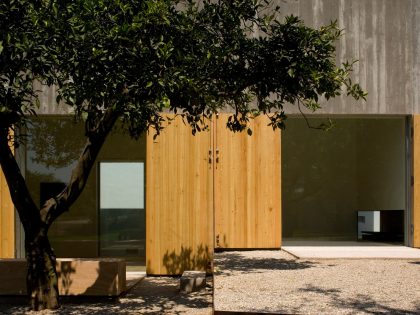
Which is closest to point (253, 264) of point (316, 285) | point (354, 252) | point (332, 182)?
point (316, 285)

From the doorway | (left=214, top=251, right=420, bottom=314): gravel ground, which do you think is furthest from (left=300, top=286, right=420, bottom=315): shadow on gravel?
the doorway

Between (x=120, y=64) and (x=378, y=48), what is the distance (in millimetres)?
7438

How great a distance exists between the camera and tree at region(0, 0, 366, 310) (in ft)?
19.8

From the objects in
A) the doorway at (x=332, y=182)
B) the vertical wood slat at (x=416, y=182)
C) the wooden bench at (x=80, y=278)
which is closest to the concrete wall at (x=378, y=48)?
the vertical wood slat at (x=416, y=182)

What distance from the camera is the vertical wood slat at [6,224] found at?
1145cm

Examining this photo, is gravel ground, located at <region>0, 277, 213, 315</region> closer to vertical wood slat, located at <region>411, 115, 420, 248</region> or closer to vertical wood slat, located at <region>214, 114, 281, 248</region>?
vertical wood slat, located at <region>214, 114, 281, 248</region>

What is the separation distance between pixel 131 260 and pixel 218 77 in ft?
17.2

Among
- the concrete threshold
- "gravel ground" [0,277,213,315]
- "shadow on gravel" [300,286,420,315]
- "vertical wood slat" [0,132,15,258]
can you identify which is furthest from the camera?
"vertical wood slat" [0,132,15,258]

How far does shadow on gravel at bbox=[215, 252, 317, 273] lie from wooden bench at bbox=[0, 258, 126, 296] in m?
1.66

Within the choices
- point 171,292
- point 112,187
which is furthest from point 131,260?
point 171,292

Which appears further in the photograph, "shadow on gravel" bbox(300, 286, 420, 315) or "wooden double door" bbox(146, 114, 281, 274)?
"wooden double door" bbox(146, 114, 281, 274)

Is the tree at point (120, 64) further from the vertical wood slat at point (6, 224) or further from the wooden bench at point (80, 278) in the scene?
the vertical wood slat at point (6, 224)

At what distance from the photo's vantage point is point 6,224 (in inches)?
453

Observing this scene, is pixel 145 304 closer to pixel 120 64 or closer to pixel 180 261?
pixel 180 261
